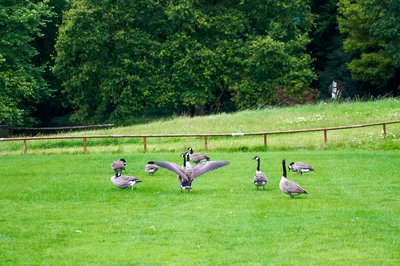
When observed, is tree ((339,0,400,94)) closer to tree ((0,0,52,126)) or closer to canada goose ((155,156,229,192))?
tree ((0,0,52,126))

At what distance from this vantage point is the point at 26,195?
998 inches

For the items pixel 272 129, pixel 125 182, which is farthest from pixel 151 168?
pixel 272 129

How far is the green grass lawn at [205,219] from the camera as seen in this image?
16328 mm

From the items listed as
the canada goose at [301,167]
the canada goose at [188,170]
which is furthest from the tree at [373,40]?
the canada goose at [188,170]

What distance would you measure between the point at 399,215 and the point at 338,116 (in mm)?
29612

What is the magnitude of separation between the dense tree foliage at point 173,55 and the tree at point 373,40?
20.6ft

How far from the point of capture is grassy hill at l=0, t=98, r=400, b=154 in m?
41.0

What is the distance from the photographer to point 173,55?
6619 centimetres

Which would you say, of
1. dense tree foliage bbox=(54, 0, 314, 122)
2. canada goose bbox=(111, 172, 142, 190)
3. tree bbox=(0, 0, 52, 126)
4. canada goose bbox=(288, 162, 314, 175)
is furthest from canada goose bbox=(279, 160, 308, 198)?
dense tree foliage bbox=(54, 0, 314, 122)

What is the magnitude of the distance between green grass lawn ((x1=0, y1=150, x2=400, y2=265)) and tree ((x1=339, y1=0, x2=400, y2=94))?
37.9 meters

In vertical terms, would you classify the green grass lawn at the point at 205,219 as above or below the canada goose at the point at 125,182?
below

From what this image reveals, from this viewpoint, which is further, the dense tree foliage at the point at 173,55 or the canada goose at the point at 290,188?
the dense tree foliage at the point at 173,55

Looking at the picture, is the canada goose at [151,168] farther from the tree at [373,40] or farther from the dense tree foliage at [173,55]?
the tree at [373,40]

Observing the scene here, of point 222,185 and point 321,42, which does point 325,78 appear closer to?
point 321,42
